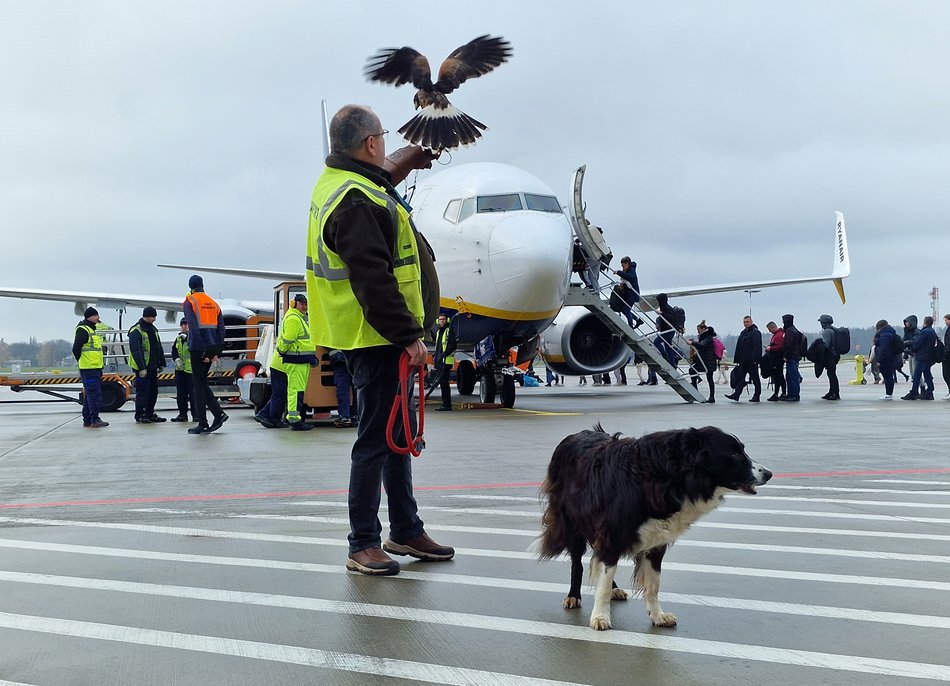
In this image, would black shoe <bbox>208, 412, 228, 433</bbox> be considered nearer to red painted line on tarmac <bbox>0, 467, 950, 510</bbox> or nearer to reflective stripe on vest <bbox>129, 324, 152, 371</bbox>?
reflective stripe on vest <bbox>129, 324, 152, 371</bbox>

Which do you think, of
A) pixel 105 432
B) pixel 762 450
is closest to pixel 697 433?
pixel 762 450

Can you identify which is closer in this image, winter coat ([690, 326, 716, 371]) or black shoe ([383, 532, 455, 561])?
black shoe ([383, 532, 455, 561])

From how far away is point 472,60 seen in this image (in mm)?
15117

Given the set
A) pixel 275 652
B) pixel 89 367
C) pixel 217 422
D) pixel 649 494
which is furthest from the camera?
pixel 89 367

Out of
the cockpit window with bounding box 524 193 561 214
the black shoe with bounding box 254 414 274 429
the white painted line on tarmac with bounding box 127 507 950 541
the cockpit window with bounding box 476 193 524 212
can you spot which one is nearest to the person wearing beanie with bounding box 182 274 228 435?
the black shoe with bounding box 254 414 274 429

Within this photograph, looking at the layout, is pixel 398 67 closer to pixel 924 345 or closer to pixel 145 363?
pixel 145 363

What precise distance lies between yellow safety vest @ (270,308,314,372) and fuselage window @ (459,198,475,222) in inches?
155

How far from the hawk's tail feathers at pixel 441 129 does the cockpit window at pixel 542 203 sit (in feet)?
4.50

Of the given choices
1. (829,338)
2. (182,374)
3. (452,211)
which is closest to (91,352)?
(182,374)

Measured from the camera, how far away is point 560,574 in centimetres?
438

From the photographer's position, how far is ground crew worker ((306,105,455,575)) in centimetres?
428

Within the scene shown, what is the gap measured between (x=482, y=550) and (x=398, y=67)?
11.4 metres

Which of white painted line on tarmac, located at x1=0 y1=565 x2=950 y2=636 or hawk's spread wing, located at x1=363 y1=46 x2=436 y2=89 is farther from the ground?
hawk's spread wing, located at x1=363 y1=46 x2=436 y2=89

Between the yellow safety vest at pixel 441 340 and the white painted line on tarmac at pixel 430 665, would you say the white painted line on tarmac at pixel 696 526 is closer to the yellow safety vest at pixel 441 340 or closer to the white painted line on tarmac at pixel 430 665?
the white painted line on tarmac at pixel 430 665
